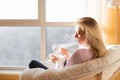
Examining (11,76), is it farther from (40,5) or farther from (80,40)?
(80,40)

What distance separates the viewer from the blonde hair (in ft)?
7.03

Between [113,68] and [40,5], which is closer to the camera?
[113,68]

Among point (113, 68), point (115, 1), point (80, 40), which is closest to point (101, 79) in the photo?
point (113, 68)

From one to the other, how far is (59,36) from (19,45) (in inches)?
23.0

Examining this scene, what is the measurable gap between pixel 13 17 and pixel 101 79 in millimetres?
1689

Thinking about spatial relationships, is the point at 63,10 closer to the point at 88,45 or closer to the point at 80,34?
the point at 80,34

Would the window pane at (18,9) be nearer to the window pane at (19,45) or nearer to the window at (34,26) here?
the window at (34,26)

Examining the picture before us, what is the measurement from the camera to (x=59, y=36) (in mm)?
3273

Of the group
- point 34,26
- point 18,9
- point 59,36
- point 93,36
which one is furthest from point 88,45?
point 18,9

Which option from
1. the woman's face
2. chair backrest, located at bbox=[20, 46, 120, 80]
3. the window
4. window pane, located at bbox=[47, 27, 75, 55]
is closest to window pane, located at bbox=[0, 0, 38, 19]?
the window

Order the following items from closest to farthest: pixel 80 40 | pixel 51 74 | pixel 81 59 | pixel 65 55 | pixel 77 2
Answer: pixel 51 74 < pixel 81 59 < pixel 80 40 < pixel 65 55 < pixel 77 2

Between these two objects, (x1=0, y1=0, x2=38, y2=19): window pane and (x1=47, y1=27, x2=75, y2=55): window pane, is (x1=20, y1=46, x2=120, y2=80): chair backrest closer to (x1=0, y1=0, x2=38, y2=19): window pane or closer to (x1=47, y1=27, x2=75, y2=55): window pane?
(x1=47, y1=27, x2=75, y2=55): window pane

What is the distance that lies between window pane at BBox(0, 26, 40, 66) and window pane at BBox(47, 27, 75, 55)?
6.6 inches

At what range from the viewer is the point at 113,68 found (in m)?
2.17
